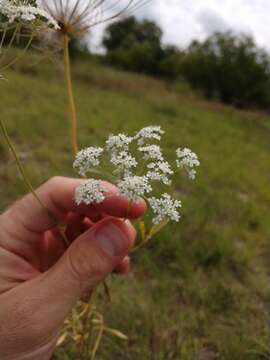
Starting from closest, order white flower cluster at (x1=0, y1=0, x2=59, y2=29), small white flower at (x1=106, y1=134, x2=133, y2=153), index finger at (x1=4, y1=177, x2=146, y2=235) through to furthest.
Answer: white flower cluster at (x1=0, y1=0, x2=59, y2=29), small white flower at (x1=106, y1=134, x2=133, y2=153), index finger at (x1=4, y1=177, x2=146, y2=235)

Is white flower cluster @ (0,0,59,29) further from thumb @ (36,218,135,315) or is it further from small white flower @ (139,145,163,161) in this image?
thumb @ (36,218,135,315)

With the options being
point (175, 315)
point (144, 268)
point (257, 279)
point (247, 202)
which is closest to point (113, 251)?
point (175, 315)

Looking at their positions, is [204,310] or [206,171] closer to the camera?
[204,310]

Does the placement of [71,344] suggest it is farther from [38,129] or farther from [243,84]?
[243,84]

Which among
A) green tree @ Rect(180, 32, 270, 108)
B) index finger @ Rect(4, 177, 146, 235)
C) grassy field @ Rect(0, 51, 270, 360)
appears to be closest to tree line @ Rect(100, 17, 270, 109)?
green tree @ Rect(180, 32, 270, 108)

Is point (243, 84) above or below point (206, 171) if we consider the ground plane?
above

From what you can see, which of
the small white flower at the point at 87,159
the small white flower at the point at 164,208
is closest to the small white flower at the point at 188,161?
the small white flower at the point at 164,208

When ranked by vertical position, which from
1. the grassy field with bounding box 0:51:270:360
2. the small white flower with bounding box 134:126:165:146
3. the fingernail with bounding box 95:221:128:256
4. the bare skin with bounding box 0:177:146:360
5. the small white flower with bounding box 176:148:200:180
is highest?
the small white flower with bounding box 134:126:165:146
